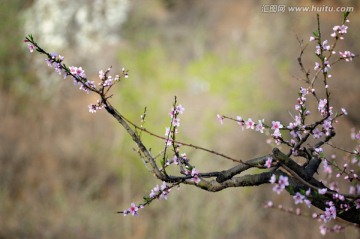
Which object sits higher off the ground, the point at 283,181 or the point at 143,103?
the point at 143,103

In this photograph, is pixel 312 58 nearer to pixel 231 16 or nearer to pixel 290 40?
pixel 290 40

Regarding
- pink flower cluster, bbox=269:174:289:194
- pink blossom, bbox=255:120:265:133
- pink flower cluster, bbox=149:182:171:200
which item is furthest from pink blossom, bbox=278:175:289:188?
pink flower cluster, bbox=149:182:171:200

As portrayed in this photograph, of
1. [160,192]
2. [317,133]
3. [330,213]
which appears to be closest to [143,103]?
[160,192]

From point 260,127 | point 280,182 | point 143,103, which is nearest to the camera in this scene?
point 280,182

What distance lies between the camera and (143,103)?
14.3m

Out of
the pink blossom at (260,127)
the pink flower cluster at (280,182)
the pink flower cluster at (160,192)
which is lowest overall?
the pink flower cluster at (280,182)

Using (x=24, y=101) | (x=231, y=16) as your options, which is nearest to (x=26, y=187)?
(x=24, y=101)

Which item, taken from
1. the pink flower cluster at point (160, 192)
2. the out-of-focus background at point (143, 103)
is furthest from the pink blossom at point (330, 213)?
the out-of-focus background at point (143, 103)

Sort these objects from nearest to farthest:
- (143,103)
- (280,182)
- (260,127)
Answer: (280,182) < (260,127) < (143,103)

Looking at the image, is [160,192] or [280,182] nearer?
[280,182]

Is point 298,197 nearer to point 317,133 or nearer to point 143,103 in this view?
point 317,133

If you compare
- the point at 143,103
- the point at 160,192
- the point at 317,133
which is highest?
the point at 143,103

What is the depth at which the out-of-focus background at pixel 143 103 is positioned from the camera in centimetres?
1175

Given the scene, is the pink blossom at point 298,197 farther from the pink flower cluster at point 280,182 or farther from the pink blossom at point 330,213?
the pink blossom at point 330,213
